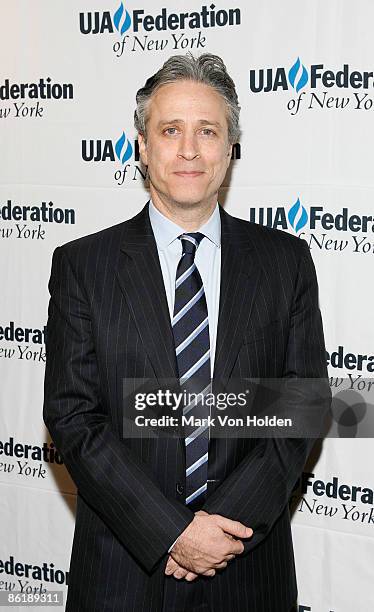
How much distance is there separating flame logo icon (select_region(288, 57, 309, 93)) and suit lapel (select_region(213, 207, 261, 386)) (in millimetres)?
838

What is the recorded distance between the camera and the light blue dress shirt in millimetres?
2230

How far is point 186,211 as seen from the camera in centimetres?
224

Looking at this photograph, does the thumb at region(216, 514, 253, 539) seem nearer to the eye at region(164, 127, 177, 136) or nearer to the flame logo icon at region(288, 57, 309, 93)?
the eye at region(164, 127, 177, 136)

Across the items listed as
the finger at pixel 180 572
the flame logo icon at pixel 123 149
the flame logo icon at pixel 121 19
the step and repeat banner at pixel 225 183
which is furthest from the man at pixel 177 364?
the flame logo icon at pixel 121 19

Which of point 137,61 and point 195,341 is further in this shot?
point 137,61

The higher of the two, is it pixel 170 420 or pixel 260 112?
pixel 260 112

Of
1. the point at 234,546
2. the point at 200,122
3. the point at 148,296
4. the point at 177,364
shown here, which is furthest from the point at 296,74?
the point at 234,546

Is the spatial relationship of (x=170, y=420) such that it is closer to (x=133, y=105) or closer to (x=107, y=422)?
(x=107, y=422)

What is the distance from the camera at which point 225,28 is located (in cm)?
303

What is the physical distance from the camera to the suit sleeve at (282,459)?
2.10 meters

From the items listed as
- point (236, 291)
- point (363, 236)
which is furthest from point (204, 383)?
point (363, 236)

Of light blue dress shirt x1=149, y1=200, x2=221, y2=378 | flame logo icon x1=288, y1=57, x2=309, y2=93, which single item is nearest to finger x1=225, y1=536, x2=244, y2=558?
light blue dress shirt x1=149, y1=200, x2=221, y2=378

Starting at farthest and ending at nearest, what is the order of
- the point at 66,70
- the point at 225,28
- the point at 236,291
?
1. the point at 66,70
2. the point at 225,28
3. the point at 236,291

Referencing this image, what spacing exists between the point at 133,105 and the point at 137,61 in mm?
171
